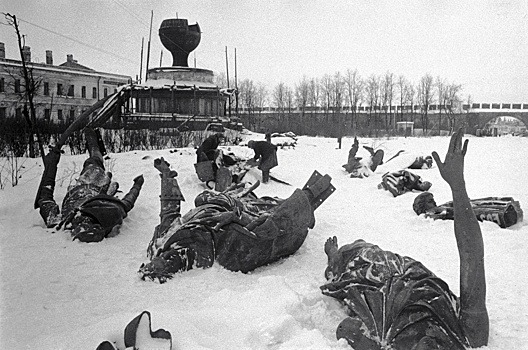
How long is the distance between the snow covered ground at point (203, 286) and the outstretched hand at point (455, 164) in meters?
1.15

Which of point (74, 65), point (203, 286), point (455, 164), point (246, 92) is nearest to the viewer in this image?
point (455, 164)

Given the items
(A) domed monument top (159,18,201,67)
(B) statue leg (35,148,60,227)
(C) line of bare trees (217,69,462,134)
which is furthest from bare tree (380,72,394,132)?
(B) statue leg (35,148,60,227)

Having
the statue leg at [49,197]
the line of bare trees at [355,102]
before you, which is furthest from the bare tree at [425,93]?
the statue leg at [49,197]

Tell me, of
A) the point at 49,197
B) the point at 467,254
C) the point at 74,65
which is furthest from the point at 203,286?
the point at 74,65

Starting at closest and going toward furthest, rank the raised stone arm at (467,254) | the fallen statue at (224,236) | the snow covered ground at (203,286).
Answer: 1. the raised stone arm at (467,254)
2. the snow covered ground at (203,286)
3. the fallen statue at (224,236)

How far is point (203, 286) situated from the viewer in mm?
4016

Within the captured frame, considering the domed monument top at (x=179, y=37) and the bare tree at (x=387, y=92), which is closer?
the domed monument top at (x=179, y=37)

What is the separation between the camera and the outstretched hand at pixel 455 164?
9.73ft

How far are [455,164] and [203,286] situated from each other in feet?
7.90

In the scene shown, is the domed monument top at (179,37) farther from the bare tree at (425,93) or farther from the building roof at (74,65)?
the bare tree at (425,93)

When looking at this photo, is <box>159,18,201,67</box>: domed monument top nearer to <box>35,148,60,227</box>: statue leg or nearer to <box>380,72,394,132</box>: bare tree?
<box>35,148,60,227</box>: statue leg

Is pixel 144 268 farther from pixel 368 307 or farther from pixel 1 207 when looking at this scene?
pixel 1 207

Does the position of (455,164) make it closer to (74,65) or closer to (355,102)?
(74,65)

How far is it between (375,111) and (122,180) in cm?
3613
